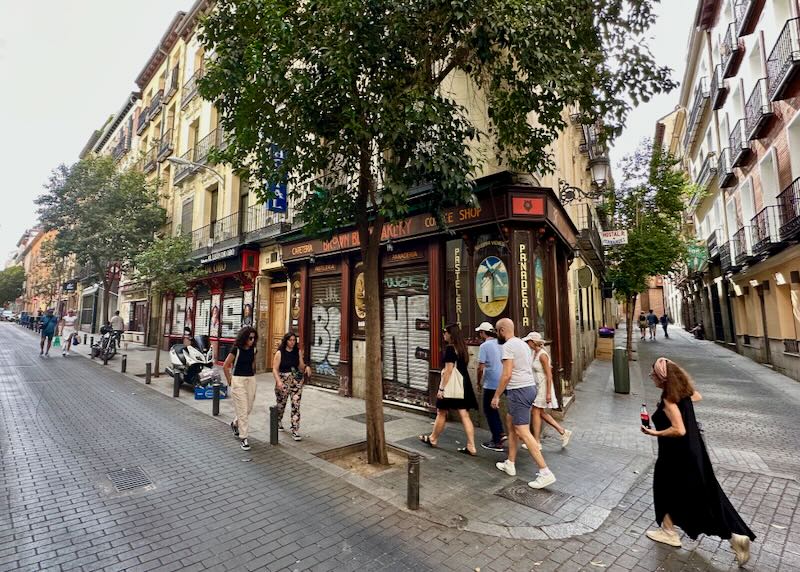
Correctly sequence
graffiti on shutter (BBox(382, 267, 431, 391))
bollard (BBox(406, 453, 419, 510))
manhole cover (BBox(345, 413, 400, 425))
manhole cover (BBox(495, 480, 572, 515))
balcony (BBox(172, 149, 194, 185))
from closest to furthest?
bollard (BBox(406, 453, 419, 510)) < manhole cover (BBox(495, 480, 572, 515)) < manhole cover (BBox(345, 413, 400, 425)) < graffiti on shutter (BBox(382, 267, 431, 391)) < balcony (BBox(172, 149, 194, 185))

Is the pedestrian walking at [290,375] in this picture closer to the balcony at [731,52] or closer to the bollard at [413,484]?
the bollard at [413,484]

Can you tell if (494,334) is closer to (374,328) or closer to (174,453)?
(374,328)

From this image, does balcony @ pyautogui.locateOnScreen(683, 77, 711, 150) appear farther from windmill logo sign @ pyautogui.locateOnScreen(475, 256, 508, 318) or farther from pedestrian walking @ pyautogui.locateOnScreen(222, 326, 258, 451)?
pedestrian walking @ pyautogui.locateOnScreen(222, 326, 258, 451)

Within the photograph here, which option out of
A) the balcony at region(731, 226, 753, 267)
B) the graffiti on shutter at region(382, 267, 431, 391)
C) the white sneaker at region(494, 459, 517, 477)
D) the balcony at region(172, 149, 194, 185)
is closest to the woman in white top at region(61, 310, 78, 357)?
the balcony at region(172, 149, 194, 185)

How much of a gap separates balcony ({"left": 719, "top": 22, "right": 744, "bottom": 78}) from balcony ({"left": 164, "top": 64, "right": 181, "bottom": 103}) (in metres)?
26.0

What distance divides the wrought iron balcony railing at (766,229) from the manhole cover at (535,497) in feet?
41.9

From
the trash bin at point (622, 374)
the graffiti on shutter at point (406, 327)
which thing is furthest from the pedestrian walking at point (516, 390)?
the trash bin at point (622, 374)

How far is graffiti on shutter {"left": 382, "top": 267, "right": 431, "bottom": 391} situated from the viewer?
855 cm

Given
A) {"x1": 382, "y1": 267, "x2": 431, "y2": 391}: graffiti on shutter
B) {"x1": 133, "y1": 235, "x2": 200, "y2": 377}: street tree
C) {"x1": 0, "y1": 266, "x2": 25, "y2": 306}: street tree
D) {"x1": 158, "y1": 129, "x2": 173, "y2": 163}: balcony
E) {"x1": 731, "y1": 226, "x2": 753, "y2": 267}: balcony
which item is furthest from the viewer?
{"x1": 0, "y1": 266, "x2": 25, "y2": 306}: street tree

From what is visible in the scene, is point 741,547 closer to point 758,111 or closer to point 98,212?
point 758,111

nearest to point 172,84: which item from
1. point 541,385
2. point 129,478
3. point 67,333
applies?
point 67,333

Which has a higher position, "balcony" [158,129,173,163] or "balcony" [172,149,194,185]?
"balcony" [158,129,173,163]

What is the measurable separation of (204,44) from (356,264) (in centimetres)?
551

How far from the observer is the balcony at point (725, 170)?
17.3 meters
